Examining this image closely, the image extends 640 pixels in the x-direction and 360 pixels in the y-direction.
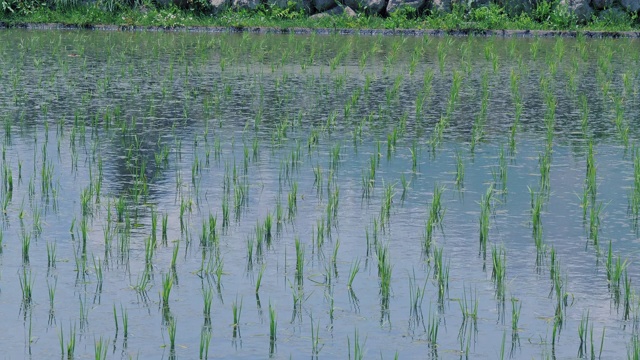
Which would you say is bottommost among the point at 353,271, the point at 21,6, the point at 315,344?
the point at 315,344

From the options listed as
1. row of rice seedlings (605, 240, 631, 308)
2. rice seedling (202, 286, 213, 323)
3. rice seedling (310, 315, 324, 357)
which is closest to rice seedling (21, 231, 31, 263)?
rice seedling (202, 286, 213, 323)

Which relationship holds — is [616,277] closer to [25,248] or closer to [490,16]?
[25,248]

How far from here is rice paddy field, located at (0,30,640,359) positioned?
17.5 ft

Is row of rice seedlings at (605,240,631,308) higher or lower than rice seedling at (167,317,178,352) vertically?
higher

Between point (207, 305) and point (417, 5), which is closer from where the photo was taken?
point (207, 305)

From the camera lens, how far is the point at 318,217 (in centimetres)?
762

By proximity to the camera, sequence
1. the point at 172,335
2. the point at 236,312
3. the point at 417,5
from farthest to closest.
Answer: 1. the point at 417,5
2. the point at 236,312
3. the point at 172,335

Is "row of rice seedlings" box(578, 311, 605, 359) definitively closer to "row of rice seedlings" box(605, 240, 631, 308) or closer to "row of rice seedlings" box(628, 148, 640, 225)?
"row of rice seedlings" box(605, 240, 631, 308)

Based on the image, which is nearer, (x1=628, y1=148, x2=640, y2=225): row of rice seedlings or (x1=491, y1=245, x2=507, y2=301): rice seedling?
(x1=491, y1=245, x2=507, y2=301): rice seedling

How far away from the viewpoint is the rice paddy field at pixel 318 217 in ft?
17.5

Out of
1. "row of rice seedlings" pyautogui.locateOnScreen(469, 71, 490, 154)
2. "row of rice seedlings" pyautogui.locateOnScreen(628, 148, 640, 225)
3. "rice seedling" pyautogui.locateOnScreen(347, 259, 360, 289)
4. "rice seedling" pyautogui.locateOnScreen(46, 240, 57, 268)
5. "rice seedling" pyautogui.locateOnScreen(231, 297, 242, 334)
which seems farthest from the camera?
"row of rice seedlings" pyautogui.locateOnScreen(469, 71, 490, 154)

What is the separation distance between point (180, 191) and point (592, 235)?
2923 mm

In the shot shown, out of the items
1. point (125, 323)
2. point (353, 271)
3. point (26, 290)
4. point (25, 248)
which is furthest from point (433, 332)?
point (25, 248)

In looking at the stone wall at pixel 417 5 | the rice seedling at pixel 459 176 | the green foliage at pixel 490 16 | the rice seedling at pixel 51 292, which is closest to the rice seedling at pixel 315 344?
the rice seedling at pixel 51 292
